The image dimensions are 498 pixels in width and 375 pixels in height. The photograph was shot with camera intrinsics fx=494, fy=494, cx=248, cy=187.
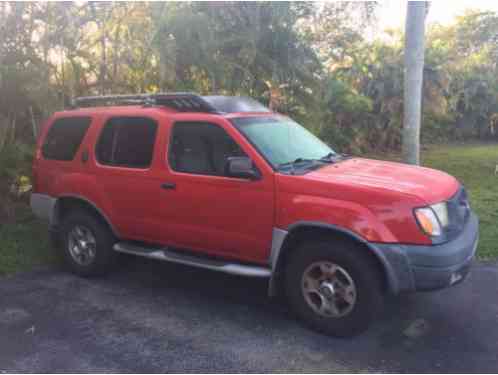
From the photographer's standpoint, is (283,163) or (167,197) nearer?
(283,163)

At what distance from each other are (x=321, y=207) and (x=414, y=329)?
4.32 feet

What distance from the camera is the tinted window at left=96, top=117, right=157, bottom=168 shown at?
196 inches

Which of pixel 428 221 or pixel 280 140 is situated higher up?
pixel 280 140

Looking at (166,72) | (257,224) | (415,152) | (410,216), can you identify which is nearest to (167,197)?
(257,224)

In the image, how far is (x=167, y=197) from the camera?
4766 mm

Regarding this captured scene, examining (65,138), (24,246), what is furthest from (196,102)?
(24,246)

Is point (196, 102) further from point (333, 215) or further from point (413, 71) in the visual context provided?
point (413, 71)

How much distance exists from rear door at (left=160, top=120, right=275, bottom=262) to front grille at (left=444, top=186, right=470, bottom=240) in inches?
56.6

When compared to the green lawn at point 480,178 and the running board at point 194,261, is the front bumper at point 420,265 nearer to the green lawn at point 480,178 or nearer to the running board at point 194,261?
the running board at point 194,261

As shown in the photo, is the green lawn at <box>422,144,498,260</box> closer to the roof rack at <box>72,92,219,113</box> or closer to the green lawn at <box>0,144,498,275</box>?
the green lawn at <box>0,144,498,275</box>

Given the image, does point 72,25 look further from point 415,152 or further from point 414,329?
point 414,329

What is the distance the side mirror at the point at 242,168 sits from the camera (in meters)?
4.20

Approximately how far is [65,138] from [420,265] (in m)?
3.99

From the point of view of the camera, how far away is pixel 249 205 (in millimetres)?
4309
